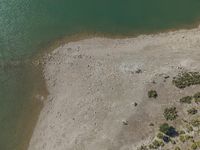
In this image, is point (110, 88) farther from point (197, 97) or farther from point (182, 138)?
point (182, 138)

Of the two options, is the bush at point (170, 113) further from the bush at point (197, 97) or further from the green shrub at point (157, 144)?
the green shrub at point (157, 144)

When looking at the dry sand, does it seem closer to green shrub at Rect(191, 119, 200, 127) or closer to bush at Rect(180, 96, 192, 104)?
bush at Rect(180, 96, 192, 104)

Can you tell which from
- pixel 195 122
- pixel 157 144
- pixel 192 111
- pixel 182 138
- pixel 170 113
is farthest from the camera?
pixel 170 113

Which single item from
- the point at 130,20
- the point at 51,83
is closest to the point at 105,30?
the point at 130,20

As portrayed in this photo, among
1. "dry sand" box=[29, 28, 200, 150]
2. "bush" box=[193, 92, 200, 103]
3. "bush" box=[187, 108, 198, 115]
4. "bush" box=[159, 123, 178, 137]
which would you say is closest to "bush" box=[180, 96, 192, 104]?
"bush" box=[193, 92, 200, 103]

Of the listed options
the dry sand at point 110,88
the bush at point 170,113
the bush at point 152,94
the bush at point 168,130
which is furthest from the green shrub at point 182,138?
the bush at point 152,94

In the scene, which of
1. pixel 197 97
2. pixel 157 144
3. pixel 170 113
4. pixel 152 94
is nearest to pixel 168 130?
pixel 157 144
